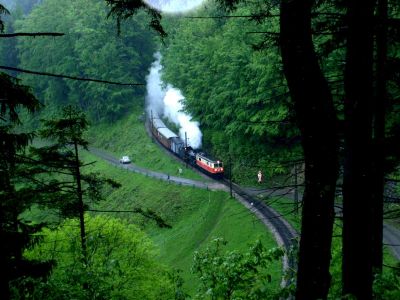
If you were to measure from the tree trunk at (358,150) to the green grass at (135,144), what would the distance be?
35.6 metres

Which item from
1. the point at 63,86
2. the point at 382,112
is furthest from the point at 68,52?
the point at 382,112

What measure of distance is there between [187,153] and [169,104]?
14265mm

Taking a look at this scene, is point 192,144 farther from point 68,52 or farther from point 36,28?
point 36,28

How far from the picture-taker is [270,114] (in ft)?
113

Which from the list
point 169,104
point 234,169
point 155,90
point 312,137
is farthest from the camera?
point 155,90

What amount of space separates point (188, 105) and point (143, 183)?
1093 centimetres

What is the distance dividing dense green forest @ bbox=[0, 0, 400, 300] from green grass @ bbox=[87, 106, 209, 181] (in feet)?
1.13

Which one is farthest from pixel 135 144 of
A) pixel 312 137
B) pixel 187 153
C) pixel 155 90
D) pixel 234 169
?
pixel 312 137

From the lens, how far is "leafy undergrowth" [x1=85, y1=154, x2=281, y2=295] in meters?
28.5

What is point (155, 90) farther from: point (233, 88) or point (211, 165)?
point (211, 165)

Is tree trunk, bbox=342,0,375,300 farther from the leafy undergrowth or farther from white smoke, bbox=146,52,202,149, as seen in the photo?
white smoke, bbox=146,52,202,149

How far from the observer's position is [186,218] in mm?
36438

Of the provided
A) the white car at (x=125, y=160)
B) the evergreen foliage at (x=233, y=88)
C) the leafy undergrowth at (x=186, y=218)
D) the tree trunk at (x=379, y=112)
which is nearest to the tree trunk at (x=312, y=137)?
the tree trunk at (x=379, y=112)

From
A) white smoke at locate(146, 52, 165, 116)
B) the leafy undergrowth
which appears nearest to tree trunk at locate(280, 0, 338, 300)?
the leafy undergrowth
